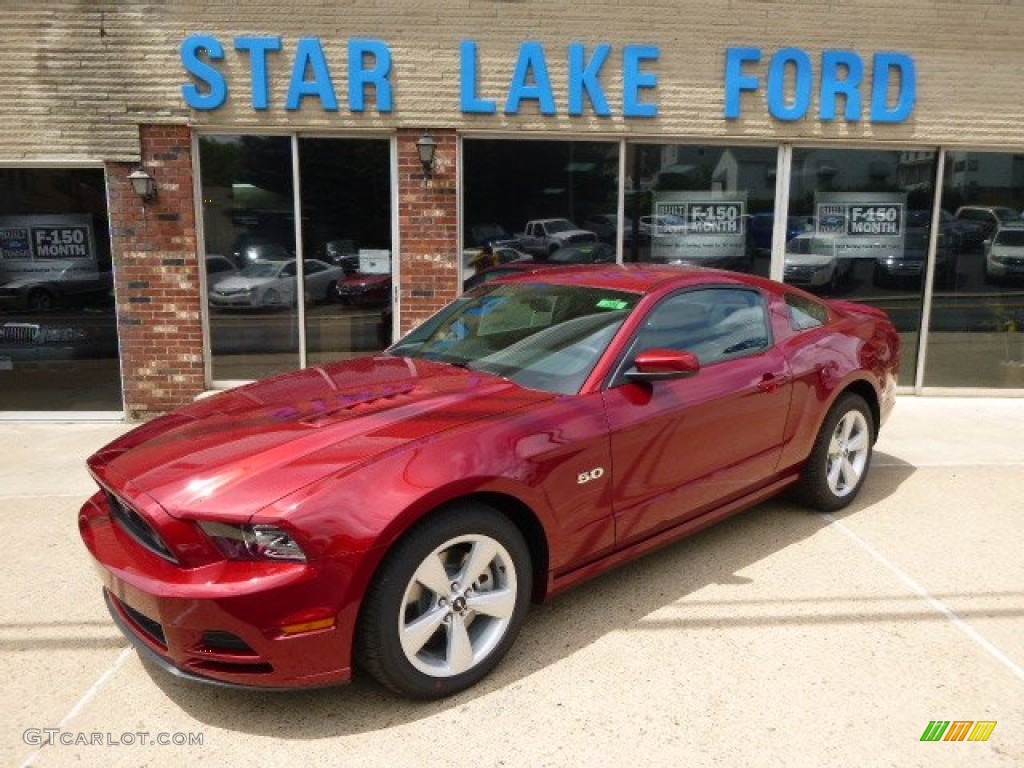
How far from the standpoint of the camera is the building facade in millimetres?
7137

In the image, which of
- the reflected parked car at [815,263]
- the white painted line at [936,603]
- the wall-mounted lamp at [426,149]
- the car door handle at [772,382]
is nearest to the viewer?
the white painted line at [936,603]

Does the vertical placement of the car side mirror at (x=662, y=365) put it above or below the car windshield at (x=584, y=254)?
below

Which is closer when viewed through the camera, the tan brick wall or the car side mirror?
the car side mirror

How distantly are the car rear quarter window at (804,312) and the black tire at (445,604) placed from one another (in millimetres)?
2418

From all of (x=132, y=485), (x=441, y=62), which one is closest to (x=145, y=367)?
(x=441, y=62)

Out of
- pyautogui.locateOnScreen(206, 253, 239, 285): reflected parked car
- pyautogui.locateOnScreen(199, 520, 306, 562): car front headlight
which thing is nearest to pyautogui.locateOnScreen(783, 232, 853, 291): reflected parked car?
→ pyautogui.locateOnScreen(206, 253, 239, 285): reflected parked car

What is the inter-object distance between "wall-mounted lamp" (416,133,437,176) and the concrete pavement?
428 centimetres

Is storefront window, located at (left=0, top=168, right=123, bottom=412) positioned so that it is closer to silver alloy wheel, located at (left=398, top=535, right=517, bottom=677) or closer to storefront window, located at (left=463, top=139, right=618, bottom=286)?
storefront window, located at (left=463, top=139, right=618, bottom=286)

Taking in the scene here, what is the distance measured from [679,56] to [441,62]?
221 cm

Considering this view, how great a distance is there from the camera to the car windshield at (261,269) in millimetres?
7668

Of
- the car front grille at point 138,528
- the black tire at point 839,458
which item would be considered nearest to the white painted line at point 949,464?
the black tire at point 839,458

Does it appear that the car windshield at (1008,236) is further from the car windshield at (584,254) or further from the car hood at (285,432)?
the car hood at (285,432)

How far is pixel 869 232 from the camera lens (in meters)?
8.16

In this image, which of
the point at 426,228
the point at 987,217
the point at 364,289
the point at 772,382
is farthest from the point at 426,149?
the point at 987,217
